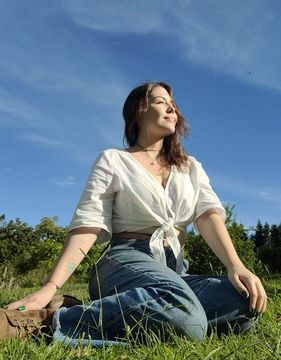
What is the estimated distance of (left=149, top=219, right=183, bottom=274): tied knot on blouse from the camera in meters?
3.23

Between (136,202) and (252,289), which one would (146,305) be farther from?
(136,202)

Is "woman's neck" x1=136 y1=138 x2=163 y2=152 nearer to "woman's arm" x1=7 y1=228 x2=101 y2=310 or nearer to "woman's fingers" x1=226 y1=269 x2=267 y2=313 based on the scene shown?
"woman's arm" x1=7 y1=228 x2=101 y2=310

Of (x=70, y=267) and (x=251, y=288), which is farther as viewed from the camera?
(x=70, y=267)

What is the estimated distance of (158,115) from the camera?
3.72m

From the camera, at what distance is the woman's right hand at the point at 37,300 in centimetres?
275

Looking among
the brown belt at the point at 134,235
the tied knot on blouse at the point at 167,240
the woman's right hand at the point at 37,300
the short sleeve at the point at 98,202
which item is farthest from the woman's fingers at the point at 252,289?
the woman's right hand at the point at 37,300

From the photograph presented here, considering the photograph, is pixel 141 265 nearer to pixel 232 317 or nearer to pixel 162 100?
pixel 232 317

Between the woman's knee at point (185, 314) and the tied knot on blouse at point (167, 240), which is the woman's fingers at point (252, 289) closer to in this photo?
the woman's knee at point (185, 314)

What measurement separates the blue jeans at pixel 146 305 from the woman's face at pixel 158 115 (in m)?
0.89

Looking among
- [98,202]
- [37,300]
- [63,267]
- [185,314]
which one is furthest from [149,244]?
[37,300]

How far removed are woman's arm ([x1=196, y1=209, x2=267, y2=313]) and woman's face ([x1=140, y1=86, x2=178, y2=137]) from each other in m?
0.67

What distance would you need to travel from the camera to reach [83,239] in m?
3.21

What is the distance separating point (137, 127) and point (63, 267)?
136 cm

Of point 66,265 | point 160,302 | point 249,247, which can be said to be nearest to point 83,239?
point 66,265
